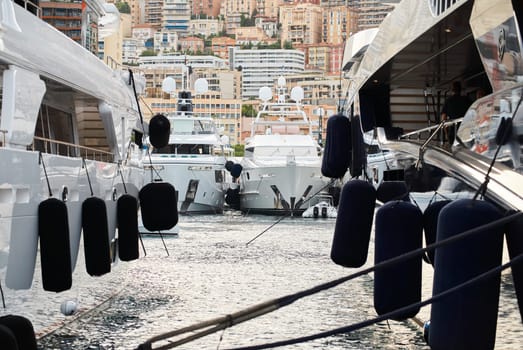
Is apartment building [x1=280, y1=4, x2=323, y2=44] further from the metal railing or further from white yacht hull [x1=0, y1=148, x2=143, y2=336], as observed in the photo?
white yacht hull [x1=0, y1=148, x2=143, y2=336]

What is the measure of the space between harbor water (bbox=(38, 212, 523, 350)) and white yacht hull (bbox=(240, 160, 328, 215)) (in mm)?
10979

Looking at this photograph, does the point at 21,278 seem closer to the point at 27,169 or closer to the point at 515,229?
the point at 27,169

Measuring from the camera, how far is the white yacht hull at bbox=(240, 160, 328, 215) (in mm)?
36625

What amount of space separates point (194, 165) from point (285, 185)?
3337mm

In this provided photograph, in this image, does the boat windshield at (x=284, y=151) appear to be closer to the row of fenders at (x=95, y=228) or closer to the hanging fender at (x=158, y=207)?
the row of fenders at (x=95, y=228)

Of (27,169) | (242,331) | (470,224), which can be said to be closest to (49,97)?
(27,169)

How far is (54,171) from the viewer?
9.26m

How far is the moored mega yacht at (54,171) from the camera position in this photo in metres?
8.12

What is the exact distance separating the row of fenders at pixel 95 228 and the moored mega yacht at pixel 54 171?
0.01 meters

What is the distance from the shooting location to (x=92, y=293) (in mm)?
11719

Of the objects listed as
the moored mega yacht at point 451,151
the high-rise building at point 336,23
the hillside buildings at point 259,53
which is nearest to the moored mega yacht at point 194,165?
the moored mega yacht at point 451,151

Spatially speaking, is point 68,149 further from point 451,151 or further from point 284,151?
point 284,151

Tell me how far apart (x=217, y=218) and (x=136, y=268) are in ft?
59.2

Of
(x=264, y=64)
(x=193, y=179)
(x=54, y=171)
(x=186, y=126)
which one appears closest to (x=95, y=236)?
(x=54, y=171)
